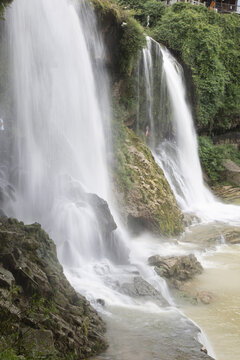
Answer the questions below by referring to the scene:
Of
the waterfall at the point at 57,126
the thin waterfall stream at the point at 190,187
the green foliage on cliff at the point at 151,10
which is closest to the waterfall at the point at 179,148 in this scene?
the thin waterfall stream at the point at 190,187

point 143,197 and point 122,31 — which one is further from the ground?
point 122,31

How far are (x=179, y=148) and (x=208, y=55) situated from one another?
22.1 ft

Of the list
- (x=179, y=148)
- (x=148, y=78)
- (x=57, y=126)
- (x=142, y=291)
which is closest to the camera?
(x=142, y=291)

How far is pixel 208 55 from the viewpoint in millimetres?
22906

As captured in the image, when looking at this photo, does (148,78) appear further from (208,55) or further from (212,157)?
(208,55)

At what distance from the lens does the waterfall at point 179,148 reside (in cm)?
1683

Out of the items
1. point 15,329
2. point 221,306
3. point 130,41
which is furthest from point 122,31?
point 15,329

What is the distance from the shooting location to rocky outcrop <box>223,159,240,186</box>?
69.5 feet

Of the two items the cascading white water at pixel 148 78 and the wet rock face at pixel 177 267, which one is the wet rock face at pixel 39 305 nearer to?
the wet rock face at pixel 177 267


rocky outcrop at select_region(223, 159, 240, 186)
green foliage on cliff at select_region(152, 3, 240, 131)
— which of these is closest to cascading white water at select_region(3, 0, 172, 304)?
green foliage on cliff at select_region(152, 3, 240, 131)

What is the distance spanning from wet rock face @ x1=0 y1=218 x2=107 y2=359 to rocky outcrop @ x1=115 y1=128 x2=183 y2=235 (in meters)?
5.98

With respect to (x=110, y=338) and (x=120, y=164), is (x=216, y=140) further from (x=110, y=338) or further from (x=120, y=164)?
(x=110, y=338)

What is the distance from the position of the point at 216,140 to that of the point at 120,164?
13134 mm

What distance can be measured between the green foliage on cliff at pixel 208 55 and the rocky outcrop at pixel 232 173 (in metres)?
2.73
